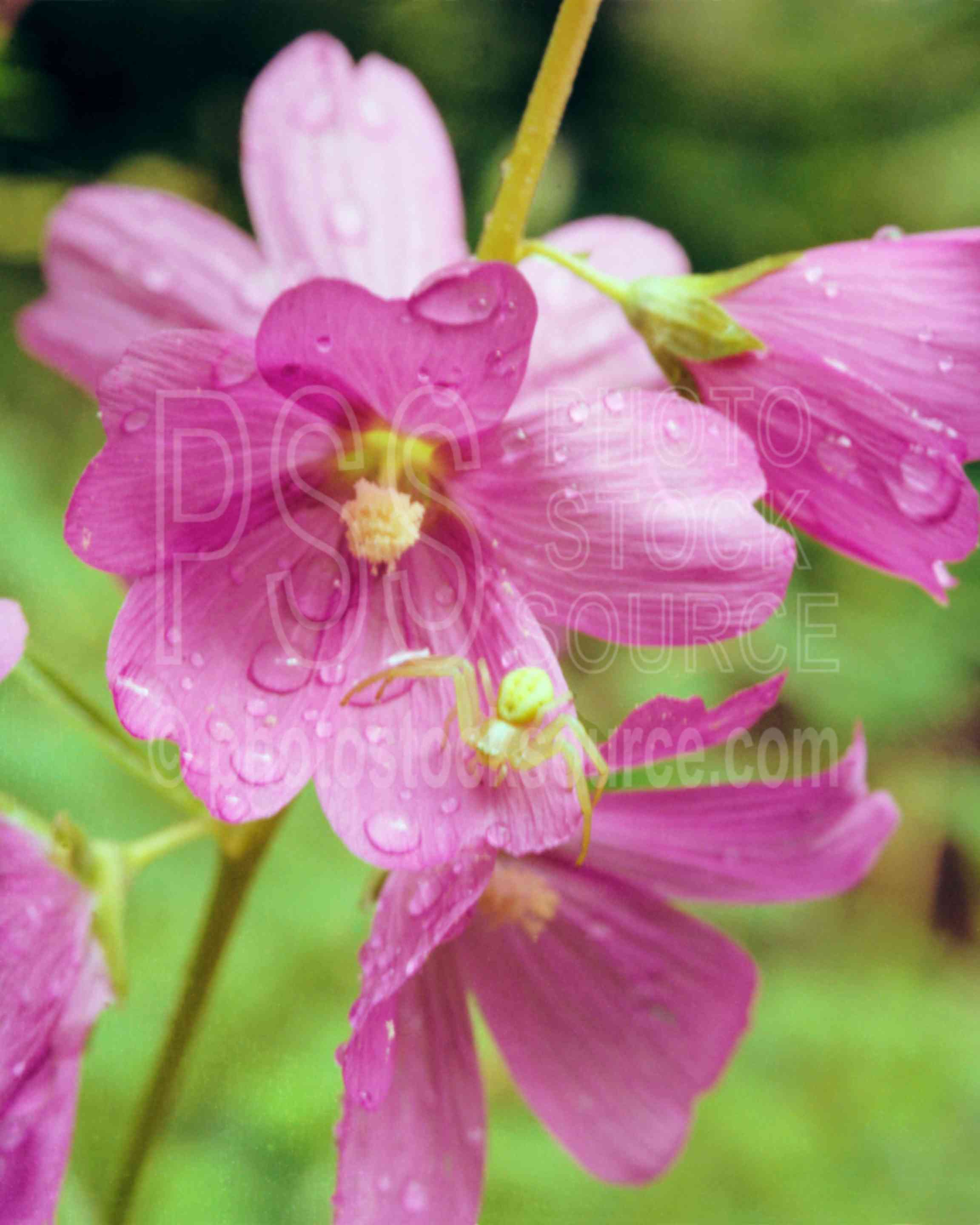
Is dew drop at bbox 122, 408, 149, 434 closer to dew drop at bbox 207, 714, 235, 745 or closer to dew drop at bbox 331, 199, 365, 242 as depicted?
dew drop at bbox 207, 714, 235, 745

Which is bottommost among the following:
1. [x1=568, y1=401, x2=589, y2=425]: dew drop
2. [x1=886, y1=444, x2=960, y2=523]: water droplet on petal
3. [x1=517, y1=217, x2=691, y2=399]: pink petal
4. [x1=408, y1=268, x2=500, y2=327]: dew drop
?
[x1=517, y1=217, x2=691, y2=399]: pink petal

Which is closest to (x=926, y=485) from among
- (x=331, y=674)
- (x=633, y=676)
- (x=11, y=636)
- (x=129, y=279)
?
(x=331, y=674)

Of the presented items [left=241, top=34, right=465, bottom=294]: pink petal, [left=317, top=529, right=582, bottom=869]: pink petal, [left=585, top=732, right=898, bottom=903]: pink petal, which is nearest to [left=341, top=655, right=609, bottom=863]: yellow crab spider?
[left=317, top=529, right=582, bottom=869]: pink petal

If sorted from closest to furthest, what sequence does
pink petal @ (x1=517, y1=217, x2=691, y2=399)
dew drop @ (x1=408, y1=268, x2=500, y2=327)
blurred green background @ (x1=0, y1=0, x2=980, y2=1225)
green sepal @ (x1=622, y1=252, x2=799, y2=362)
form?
1. dew drop @ (x1=408, y1=268, x2=500, y2=327)
2. green sepal @ (x1=622, y1=252, x2=799, y2=362)
3. pink petal @ (x1=517, y1=217, x2=691, y2=399)
4. blurred green background @ (x1=0, y1=0, x2=980, y2=1225)

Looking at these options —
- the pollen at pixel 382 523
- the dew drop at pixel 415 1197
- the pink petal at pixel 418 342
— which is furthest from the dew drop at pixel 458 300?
the dew drop at pixel 415 1197

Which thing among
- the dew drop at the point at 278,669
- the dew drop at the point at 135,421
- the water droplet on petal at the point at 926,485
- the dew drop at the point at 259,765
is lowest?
the dew drop at the point at 259,765

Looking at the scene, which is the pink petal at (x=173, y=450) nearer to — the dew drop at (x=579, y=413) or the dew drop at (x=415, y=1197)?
the dew drop at (x=579, y=413)

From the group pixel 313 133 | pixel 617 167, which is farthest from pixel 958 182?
pixel 313 133
